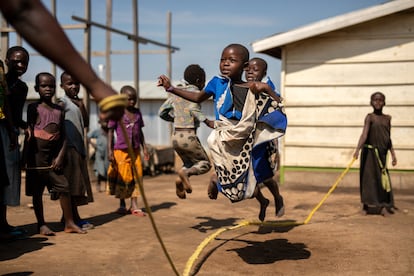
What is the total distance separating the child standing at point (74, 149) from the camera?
22.6ft

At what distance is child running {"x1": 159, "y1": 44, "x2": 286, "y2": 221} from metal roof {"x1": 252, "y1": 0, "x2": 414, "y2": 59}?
21.4ft

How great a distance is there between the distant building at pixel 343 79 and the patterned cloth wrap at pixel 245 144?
6.69m

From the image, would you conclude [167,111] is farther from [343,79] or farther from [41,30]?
[343,79]

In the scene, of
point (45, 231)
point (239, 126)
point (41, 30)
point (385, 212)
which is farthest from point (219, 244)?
point (41, 30)

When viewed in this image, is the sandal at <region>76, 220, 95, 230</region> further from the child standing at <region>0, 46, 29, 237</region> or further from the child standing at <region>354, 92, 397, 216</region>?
the child standing at <region>354, 92, 397, 216</region>

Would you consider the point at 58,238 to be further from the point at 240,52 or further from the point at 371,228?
the point at 371,228

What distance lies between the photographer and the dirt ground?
17.0ft

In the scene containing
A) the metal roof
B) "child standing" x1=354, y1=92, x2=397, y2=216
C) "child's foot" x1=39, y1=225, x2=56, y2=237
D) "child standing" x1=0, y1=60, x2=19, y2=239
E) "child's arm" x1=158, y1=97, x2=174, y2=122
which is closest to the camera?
"child standing" x1=0, y1=60, x2=19, y2=239

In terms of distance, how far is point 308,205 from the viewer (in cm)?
955

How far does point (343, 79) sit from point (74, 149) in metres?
6.74

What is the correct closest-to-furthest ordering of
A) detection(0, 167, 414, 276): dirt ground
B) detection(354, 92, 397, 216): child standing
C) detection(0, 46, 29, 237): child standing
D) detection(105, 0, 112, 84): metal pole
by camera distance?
detection(0, 167, 414, 276): dirt ground < detection(0, 46, 29, 237): child standing < detection(354, 92, 397, 216): child standing < detection(105, 0, 112, 84): metal pole

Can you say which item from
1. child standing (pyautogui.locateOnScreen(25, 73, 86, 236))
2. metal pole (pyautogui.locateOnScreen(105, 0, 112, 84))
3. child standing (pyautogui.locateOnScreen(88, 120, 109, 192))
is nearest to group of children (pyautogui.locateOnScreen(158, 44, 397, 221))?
child standing (pyautogui.locateOnScreen(25, 73, 86, 236))

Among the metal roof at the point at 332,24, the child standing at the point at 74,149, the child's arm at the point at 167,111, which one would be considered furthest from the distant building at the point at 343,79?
the child standing at the point at 74,149

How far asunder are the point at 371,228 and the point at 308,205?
2.30 metres
